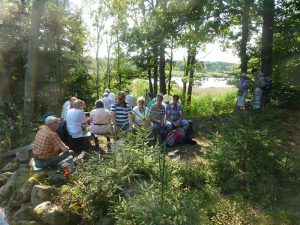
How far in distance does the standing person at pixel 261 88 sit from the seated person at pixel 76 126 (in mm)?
5254

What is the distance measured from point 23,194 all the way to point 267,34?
9.04m

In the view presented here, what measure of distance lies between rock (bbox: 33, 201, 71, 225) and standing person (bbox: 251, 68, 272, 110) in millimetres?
7176

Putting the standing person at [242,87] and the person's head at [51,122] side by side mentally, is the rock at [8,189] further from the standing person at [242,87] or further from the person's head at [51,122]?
the standing person at [242,87]

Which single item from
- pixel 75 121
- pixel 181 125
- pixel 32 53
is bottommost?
pixel 181 125

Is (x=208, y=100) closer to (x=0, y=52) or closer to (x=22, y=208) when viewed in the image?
(x=0, y=52)

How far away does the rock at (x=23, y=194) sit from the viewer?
7.30 meters

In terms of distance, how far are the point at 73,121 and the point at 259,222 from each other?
552 centimetres

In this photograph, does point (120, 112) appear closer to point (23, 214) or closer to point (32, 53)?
point (23, 214)

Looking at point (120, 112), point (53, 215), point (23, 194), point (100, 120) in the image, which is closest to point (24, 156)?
point (100, 120)

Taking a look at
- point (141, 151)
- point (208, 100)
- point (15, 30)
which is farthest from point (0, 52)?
point (141, 151)

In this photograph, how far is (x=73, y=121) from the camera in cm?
923

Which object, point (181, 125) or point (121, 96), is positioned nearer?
point (121, 96)

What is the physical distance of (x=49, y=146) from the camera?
306 inches

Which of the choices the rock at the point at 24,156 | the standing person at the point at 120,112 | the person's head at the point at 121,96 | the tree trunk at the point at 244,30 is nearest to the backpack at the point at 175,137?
the standing person at the point at 120,112
